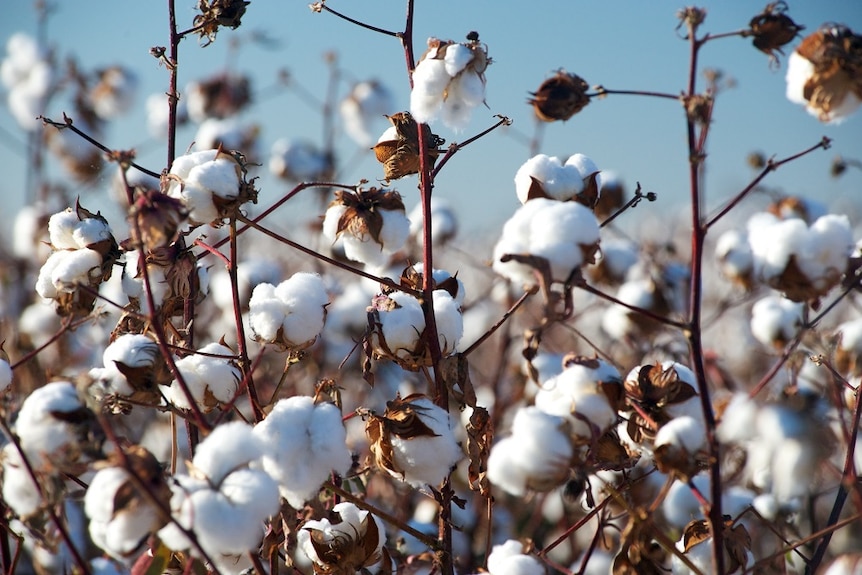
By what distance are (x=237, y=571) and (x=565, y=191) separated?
78 centimetres

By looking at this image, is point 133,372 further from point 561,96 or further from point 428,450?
point 561,96

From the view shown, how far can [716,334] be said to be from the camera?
692 cm

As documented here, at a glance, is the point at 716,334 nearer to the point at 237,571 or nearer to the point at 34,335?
the point at 34,335

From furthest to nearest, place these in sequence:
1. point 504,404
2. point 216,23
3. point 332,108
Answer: point 332,108 < point 504,404 < point 216,23

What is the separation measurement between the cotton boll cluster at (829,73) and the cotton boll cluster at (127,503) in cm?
97

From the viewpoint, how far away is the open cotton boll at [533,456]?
1030mm

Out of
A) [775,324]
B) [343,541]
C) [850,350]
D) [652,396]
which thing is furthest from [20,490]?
[775,324]

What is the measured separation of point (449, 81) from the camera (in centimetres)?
131

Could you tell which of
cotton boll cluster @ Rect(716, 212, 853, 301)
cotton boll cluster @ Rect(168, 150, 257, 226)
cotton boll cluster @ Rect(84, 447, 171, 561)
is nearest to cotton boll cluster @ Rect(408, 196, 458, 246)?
cotton boll cluster @ Rect(168, 150, 257, 226)

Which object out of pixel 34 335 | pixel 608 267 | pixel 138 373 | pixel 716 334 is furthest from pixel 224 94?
pixel 716 334

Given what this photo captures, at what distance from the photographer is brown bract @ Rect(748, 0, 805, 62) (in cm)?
120

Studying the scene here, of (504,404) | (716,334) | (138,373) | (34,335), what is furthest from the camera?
(716,334)

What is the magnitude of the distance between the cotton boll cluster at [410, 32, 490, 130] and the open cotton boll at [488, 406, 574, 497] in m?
0.50

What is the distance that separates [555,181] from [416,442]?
44 cm
